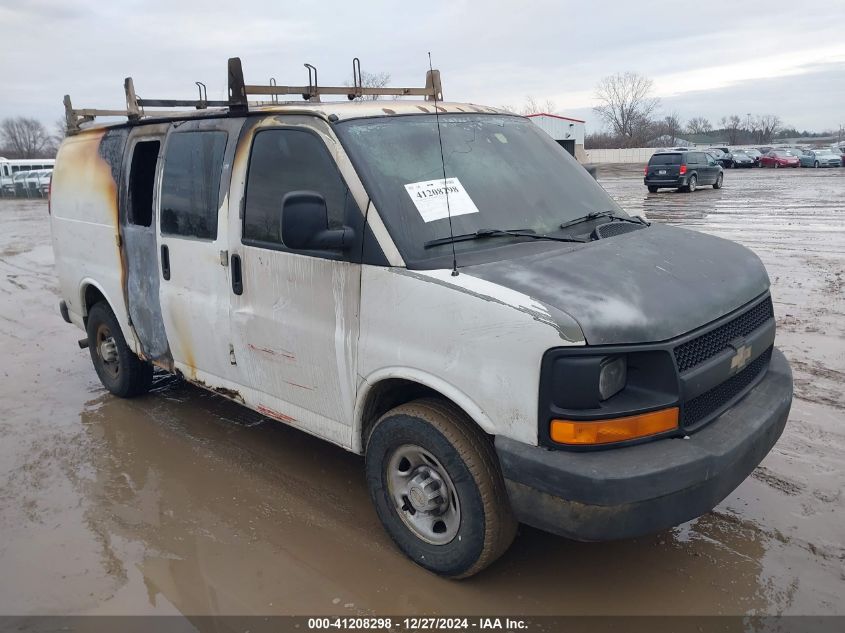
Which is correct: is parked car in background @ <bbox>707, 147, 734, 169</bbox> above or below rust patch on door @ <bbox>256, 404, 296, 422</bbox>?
above

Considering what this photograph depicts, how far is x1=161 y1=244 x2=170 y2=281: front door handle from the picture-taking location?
15.0 feet

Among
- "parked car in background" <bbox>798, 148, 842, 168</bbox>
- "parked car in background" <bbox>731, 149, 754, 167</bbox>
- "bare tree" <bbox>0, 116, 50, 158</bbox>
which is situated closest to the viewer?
"parked car in background" <bbox>798, 148, 842, 168</bbox>

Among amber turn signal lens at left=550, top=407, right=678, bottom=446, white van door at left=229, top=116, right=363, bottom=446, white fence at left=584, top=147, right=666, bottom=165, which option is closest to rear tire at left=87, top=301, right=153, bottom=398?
white van door at left=229, top=116, right=363, bottom=446

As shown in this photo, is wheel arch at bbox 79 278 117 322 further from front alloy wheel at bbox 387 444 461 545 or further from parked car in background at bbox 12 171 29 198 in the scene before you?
parked car in background at bbox 12 171 29 198

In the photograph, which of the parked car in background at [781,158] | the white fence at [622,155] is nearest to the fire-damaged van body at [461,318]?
the parked car in background at [781,158]

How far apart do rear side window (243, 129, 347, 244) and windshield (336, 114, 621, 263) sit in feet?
0.59

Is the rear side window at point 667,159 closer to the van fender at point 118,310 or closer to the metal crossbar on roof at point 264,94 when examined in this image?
the metal crossbar on roof at point 264,94

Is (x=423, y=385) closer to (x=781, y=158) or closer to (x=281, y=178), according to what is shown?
(x=281, y=178)

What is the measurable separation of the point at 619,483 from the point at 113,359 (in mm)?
4697

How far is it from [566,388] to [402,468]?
42.1 inches

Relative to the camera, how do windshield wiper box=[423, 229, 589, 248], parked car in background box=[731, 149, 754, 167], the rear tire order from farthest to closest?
parked car in background box=[731, 149, 754, 167] < the rear tire < windshield wiper box=[423, 229, 589, 248]

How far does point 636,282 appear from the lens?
292 cm

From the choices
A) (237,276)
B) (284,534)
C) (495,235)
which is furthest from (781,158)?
(284,534)

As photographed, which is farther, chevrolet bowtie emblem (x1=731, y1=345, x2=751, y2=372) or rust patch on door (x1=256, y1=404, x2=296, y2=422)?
rust patch on door (x1=256, y1=404, x2=296, y2=422)
